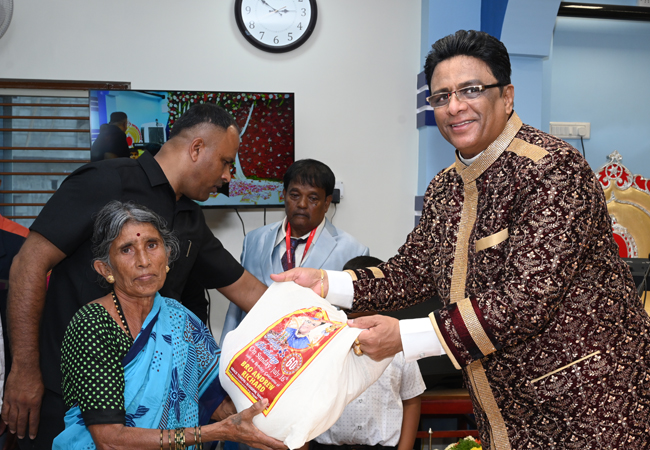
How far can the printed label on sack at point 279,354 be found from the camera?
1236 millimetres

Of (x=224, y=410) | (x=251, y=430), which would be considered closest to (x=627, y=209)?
(x=224, y=410)

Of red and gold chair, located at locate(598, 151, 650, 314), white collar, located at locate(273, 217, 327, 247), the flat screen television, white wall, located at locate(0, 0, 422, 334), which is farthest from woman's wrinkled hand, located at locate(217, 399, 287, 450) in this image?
red and gold chair, located at locate(598, 151, 650, 314)

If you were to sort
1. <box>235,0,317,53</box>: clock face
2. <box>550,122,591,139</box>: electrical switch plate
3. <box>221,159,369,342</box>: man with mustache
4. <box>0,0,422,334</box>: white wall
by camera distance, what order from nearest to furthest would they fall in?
1. <box>221,159,369,342</box>: man with mustache
2. <box>0,0,422,334</box>: white wall
3. <box>235,0,317,53</box>: clock face
4. <box>550,122,591,139</box>: electrical switch plate

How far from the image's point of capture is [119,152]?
2.96m

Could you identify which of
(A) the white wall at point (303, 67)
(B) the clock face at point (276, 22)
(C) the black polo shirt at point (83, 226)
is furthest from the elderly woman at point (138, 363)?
(B) the clock face at point (276, 22)

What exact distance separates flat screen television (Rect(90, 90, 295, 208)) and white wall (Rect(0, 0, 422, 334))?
20 cm

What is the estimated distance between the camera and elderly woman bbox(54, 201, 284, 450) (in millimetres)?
1370

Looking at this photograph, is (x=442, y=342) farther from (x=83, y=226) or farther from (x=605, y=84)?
(x=605, y=84)

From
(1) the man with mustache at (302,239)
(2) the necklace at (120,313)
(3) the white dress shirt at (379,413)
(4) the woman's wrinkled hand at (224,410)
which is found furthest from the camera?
Answer: (1) the man with mustache at (302,239)

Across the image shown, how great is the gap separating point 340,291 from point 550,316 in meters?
0.58

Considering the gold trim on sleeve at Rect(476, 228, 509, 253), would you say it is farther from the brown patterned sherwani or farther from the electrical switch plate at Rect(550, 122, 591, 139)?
the electrical switch plate at Rect(550, 122, 591, 139)

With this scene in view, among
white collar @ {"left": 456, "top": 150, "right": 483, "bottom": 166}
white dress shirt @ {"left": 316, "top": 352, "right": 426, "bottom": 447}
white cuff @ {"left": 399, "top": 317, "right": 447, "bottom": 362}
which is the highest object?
white collar @ {"left": 456, "top": 150, "right": 483, "bottom": 166}

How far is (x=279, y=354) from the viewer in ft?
4.16

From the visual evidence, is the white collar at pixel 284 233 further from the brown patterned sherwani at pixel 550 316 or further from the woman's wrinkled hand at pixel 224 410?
the brown patterned sherwani at pixel 550 316
